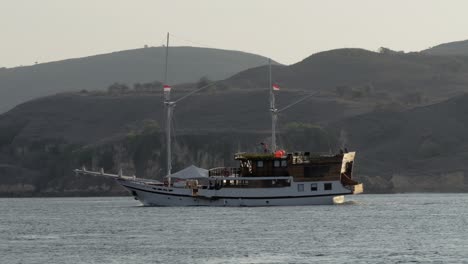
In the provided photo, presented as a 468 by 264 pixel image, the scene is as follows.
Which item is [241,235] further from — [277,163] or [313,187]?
[313,187]

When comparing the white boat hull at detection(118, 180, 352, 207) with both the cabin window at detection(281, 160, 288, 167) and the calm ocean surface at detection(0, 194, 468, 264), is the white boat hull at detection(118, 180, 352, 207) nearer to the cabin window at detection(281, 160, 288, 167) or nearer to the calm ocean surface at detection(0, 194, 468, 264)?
the calm ocean surface at detection(0, 194, 468, 264)

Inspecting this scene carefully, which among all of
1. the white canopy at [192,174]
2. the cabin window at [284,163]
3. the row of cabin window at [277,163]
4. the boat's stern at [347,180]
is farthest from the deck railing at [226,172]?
the boat's stern at [347,180]

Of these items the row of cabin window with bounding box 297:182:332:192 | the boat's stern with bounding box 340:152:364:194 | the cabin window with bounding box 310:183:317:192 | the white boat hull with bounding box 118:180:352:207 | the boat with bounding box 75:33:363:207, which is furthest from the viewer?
the boat's stern with bounding box 340:152:364:194

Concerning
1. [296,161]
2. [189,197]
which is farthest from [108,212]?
[296,161]

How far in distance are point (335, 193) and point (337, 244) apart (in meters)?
48.0

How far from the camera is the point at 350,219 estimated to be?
114062mm

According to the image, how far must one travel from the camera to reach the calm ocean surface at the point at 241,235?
82062 millimetres

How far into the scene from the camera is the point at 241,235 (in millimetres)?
97562

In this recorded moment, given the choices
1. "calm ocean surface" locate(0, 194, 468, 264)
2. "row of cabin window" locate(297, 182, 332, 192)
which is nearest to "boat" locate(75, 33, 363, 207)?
"row of cabin window" locate(297, 182, 332, 192)

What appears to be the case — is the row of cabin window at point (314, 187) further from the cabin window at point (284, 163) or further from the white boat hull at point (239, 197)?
the cabin window at point (284, 163)

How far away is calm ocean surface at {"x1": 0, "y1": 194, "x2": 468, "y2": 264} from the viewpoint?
82062mm

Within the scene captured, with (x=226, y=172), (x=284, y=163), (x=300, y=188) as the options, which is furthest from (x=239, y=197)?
(x=300, y=188)

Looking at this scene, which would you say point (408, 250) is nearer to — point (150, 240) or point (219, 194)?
point (150, 240)

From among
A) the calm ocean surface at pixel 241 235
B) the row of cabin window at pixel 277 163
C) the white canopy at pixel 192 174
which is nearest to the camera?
the calm ocean surface at pixel 241 235
